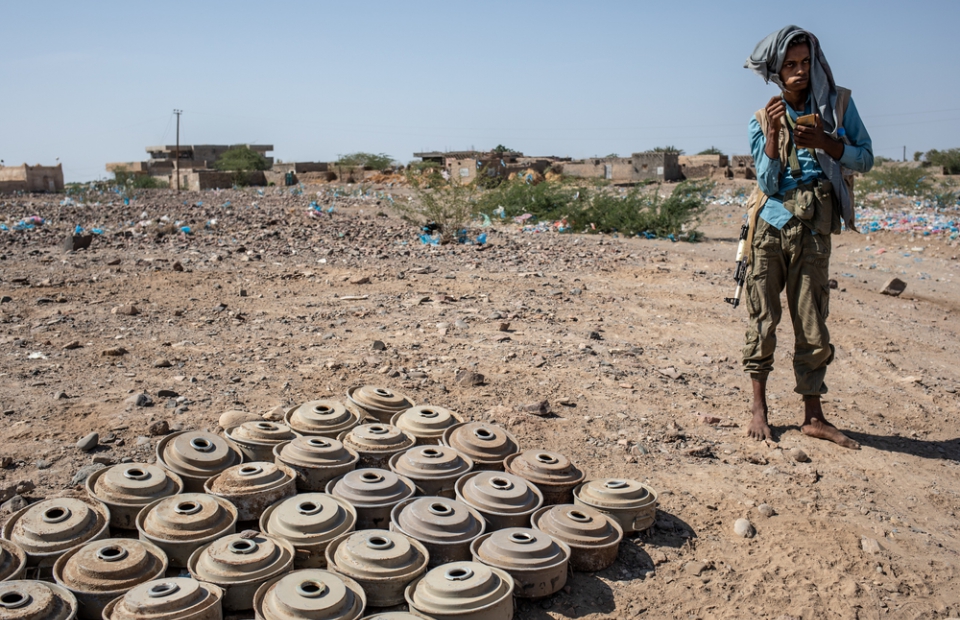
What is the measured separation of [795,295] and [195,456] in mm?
2477

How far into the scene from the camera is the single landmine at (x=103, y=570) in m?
1.93

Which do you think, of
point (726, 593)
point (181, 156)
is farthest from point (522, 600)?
point (181, 156)

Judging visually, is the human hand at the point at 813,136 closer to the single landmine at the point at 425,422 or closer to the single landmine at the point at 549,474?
the single landmine at the point at 549,474

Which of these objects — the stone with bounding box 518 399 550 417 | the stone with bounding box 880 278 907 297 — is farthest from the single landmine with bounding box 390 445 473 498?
the stone with bounding box 880 278 907 297

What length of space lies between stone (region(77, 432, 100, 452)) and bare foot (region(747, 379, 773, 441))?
9.11ft

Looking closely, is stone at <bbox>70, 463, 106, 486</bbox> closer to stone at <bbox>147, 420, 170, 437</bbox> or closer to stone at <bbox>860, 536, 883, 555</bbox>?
stone at <bbox>147, 420, 170, 437</bbox>

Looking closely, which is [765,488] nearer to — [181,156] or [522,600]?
[522,600]

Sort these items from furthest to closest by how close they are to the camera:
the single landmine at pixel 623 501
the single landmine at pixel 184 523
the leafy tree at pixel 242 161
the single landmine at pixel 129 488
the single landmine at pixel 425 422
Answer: the leafy tree at pixel 242 161 < the single landmine at pixel 425 422 < the single landmine at pixel 623 501 < the single landmine at pixel 129 488 < the single landmine at pixel 184 523

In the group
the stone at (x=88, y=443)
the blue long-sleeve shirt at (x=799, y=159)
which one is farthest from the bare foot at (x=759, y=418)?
the stone at (x=88, y=443)

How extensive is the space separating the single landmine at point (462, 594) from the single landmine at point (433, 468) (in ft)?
1.64

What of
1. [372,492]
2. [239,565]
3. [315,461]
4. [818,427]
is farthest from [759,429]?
[239,565]

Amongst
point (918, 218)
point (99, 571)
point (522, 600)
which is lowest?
point (522, 600)

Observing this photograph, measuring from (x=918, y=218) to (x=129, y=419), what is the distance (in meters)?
13.3

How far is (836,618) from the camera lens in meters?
2.22
